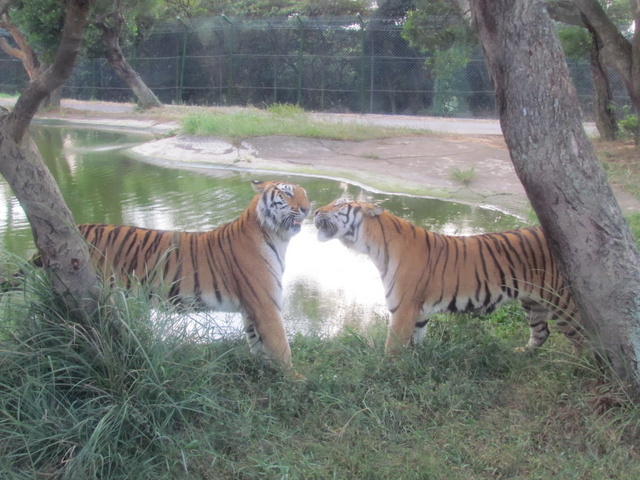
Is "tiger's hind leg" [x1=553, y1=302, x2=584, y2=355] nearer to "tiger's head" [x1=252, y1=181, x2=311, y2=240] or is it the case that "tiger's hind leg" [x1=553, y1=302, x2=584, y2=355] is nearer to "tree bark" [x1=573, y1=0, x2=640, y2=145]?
"tiger's head" [x1=252, y1=181, x2=311, y2=240]

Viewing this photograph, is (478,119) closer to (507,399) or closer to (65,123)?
(65,123)

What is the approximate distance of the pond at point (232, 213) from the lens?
6.25 metres

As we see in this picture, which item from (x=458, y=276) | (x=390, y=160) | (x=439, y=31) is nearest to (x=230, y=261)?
(x=458, y=276)

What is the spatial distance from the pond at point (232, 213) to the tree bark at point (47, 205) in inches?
27.1

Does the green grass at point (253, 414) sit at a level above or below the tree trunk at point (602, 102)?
below

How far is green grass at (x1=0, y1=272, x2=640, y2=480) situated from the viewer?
3.16 meters

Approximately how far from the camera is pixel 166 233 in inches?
186

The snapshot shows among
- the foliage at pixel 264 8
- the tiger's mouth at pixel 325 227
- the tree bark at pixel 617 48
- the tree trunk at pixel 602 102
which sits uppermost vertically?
the foliage at pixel 264 8

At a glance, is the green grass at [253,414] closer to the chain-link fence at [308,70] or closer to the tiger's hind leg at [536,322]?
the tiger's hind leg at [536,322]

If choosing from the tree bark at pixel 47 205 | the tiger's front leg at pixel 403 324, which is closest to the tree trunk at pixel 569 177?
the tiger's front leg at pixel 403 324

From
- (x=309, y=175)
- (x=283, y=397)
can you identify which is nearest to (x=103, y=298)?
(x=283, y=397)

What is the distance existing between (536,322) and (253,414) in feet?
7.10

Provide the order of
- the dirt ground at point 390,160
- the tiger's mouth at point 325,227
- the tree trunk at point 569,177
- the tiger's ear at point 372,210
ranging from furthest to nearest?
the dirt ground at point 390,160, the tiger's mouth at point 325,227, the tiger's ear at point 372,210, the tree trunk at point 569,177

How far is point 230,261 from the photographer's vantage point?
4520 millimetres
